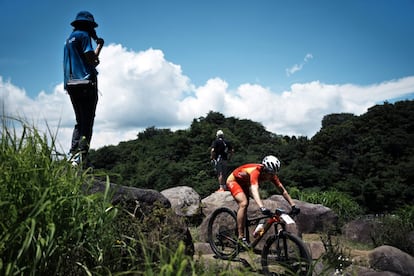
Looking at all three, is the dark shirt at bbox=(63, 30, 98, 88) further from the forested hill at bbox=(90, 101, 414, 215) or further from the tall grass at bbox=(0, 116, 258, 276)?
the forested hill at bbox=(90, 101, 414, 215)

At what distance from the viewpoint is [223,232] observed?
6.72 metres

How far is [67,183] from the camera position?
301 cm

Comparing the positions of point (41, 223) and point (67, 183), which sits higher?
point (67, 183)

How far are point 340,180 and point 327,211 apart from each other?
16231 mm

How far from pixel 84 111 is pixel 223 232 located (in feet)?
10.2

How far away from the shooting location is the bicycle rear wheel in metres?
6.61

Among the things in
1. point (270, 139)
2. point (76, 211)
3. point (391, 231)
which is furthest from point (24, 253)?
Answer: point (270, 139)

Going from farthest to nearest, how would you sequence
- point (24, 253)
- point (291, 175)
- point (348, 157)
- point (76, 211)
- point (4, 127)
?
point (348, 157)
point (291, 175)
point (4, 127)
point (76, 211)
point (24, 253)

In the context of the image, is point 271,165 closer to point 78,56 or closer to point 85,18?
point 78,56

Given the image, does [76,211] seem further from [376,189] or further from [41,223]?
[376,189]

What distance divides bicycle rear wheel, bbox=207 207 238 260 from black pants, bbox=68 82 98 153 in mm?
2825

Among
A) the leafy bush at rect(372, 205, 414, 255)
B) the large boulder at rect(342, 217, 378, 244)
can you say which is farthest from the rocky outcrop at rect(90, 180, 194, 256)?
the large boulder at rect(342, 217, 378, 244)

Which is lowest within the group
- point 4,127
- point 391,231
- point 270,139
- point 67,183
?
point 391,231

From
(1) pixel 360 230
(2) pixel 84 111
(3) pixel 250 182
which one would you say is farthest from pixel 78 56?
(1) pixel 360 230
